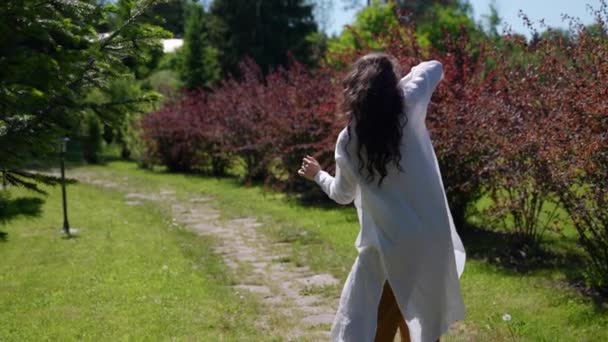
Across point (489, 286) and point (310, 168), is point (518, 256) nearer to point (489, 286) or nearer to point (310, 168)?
point (489, 286)

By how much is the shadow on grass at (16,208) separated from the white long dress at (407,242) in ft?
5.02

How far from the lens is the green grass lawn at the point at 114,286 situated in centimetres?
539

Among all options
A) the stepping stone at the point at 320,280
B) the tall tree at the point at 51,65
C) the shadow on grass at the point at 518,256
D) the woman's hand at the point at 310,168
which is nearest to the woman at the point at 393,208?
the woman's hand at the point at 310,168

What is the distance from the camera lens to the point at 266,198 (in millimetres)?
13844

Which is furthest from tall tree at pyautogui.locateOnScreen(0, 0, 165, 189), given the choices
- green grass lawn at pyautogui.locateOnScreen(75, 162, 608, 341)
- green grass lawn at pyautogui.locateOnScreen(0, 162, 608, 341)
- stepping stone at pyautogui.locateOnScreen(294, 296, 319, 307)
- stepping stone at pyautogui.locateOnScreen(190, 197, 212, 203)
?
stepping stone at pyautogui.locateOnScreen(190, 197, 212, 203)

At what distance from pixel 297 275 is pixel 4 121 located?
13.9 ft

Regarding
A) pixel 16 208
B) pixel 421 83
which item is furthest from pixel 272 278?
pixel 16 208

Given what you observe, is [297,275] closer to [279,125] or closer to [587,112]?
[587,112]

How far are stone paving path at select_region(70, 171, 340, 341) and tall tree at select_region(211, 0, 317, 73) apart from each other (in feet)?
71.5

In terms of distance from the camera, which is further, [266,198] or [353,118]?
Result: [266,198]

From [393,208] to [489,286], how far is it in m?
3.25

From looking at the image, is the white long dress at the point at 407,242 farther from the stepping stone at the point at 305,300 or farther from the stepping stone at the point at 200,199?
the stepping stone at the point at 200,199

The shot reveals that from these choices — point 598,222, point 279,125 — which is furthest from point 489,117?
point 279,125

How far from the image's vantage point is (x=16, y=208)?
343 centimetres
